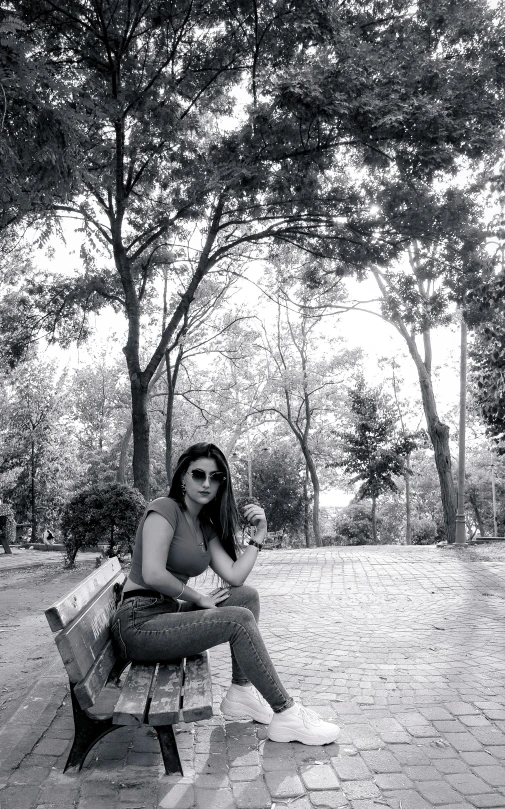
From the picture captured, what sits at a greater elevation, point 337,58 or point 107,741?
point 337,58

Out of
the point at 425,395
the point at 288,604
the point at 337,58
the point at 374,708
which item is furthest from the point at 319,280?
the point at 374,708

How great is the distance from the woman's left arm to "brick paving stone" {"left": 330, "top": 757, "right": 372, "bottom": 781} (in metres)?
1.00

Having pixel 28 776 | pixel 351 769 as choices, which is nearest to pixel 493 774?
pixel 351 769

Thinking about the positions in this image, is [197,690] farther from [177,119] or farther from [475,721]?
[177,119]

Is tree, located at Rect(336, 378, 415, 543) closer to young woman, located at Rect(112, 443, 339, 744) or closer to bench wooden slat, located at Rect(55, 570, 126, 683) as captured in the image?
young woman, located at Rect(112, 443, 339, 744)

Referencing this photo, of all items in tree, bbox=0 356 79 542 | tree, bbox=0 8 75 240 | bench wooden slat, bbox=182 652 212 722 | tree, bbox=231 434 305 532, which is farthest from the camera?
tree, bbox=231 434 305 532

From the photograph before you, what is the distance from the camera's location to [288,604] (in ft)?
24.5

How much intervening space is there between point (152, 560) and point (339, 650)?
2.59 metres

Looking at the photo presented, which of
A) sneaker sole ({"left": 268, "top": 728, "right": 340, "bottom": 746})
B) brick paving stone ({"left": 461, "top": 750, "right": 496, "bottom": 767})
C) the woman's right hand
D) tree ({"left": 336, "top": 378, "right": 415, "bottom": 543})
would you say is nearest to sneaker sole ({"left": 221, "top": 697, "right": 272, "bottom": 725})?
sneaker sole ({"left": 268, "top": 728, "right": 340, "bottom": 746})

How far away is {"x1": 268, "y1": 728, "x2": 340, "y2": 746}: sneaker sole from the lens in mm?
3232

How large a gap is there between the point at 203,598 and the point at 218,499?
1.77 ft

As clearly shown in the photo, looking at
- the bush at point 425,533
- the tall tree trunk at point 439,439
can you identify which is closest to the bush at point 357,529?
the bush at point 425,533

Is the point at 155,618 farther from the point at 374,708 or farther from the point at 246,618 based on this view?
the point at 374,708

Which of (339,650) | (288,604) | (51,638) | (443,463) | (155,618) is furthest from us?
(443,463)
